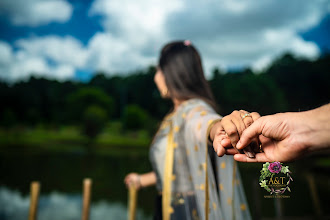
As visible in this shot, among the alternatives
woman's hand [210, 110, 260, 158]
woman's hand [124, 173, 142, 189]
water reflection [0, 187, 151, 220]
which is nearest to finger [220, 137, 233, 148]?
woman's hand [210, 110, 260, 158]

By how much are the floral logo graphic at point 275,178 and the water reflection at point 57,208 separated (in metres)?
3.70

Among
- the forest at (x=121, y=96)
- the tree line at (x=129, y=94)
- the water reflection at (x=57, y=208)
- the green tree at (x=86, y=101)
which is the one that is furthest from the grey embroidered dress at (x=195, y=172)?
the green tree at (x=86, y=101)

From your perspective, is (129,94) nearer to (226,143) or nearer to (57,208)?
(57,208)

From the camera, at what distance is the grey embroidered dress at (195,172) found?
340 mm

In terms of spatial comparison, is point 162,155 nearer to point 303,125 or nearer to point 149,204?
point 303,125

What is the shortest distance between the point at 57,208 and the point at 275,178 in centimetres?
425

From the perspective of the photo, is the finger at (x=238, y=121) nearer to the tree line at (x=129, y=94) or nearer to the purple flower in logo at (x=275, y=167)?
the purple flower in logo at (x=275, y=167)

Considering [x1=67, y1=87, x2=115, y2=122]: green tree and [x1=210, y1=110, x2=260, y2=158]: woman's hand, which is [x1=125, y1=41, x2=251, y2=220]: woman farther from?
[x1=67, y1=87, x2=115, y2=122]: green tree

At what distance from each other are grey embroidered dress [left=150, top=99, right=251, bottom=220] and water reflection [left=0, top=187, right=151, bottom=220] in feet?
11.2

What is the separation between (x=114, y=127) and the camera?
4.39 m

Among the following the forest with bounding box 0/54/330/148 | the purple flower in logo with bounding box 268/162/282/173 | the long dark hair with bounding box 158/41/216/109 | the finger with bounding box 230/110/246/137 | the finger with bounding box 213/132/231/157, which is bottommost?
the purple flower in logo with bounding box 268/162/282/173

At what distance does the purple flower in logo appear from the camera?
0.68 ft

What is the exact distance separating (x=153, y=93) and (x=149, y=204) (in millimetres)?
2235

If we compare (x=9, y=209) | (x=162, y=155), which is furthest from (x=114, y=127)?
(x=162, y=155)
